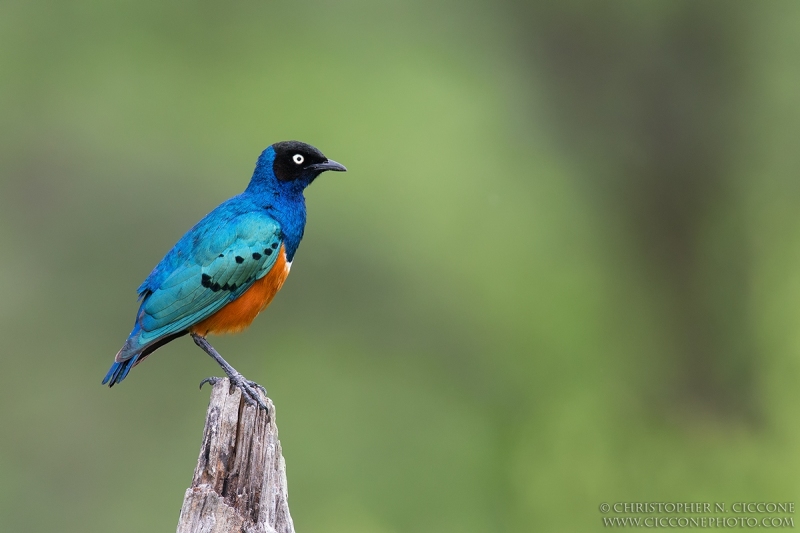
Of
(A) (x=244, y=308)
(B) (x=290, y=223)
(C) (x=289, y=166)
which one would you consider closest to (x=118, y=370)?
(A) (x=244, y=308)

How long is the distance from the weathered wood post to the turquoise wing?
1.45 m

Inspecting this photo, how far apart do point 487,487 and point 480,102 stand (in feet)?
23.2

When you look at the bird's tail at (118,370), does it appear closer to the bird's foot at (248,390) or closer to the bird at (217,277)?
the bird at (217,277)

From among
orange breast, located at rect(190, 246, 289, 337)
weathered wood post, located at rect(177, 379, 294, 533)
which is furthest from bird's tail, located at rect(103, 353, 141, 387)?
weathered wood post, located at rect(177, 379, 294, 533)

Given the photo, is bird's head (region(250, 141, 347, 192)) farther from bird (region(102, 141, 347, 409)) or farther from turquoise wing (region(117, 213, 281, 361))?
turquoise wing (region(117, 213, 281, 361))

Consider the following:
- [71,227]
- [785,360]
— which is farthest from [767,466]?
[71,227]

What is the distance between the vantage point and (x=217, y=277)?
7590 millimetres

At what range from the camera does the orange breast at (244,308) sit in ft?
25.4

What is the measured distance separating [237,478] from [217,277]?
2.21 metres

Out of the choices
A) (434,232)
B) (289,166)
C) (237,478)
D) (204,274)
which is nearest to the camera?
(237,478)

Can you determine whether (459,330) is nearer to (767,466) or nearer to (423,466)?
(423,466)

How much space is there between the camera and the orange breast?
775 centimetres

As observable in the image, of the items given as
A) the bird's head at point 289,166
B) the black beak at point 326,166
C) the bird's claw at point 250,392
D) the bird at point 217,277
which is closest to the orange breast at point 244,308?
the bird at point 217,277

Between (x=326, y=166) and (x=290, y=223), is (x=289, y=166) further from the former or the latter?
(x=290, y=223)
